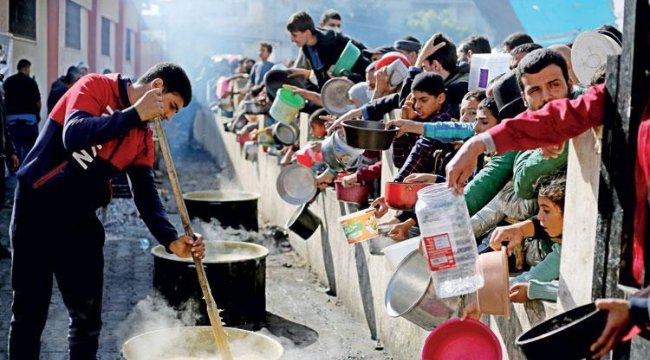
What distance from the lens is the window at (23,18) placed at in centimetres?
1554

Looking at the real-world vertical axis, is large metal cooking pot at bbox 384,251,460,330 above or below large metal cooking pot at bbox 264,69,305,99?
below

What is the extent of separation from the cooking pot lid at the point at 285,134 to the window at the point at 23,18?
7.42 meters

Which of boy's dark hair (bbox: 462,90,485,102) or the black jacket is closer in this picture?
boy's dark hair (bbox: 462,90,485,102)

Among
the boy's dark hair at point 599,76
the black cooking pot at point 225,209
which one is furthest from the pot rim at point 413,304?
the black cooking pot at point 225,209

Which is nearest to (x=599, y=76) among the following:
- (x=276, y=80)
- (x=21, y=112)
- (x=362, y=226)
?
(x=362, y=226)

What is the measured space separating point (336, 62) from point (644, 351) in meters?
6.43

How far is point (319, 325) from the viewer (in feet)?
23.0

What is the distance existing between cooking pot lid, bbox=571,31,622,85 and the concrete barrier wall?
141 centimetres

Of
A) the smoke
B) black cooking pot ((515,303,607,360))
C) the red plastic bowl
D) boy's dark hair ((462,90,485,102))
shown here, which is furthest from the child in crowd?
the smoke

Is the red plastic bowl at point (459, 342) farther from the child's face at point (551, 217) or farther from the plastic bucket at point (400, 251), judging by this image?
the plastic bucket at point (400, 251)

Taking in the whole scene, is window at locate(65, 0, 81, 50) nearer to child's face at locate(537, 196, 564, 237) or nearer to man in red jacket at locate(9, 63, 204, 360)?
man in red jacket at locate(9, 63, 204, 360)

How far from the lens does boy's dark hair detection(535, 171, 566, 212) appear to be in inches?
153

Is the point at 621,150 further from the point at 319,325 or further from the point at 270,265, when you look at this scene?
the point at 270,265

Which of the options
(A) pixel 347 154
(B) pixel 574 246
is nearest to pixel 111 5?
(A) pixel 347 154
